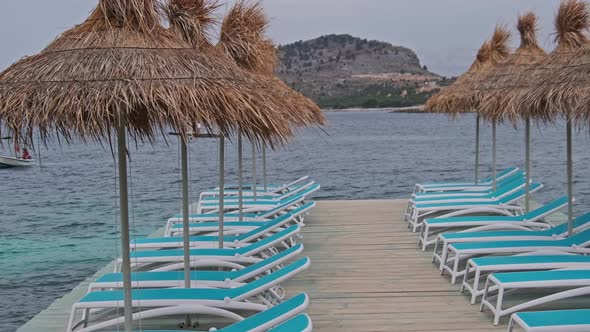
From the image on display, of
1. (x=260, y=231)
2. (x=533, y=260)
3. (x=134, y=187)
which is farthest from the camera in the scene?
(x=134, y=187)

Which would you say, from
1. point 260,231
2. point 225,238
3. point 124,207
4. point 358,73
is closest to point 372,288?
point 260,231

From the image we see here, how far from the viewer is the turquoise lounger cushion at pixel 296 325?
153 inches

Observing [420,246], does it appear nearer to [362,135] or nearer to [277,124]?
[277,124]

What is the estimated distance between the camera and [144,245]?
673cm

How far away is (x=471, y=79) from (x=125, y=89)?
7.14 m

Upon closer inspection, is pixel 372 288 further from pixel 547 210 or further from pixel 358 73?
pixel 358 73

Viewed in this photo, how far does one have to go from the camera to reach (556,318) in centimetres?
415

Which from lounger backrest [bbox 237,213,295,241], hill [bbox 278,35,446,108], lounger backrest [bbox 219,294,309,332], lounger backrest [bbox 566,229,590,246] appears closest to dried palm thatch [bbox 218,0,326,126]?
lounger backrest [bbox 237,213,295,241]

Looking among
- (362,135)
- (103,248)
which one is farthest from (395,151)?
(103,248)

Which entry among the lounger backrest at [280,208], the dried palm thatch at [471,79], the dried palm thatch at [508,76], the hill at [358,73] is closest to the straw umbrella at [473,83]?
the dried palm thatch at [471,79]

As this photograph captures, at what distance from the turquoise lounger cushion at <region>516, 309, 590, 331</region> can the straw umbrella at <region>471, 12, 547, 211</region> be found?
3240 millimetres

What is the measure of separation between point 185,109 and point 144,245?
3295mm

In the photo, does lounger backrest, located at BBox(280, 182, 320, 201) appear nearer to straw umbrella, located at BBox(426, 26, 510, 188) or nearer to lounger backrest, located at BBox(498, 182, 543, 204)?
straw umbrella, located at BBox(426, 26, 510, 188)

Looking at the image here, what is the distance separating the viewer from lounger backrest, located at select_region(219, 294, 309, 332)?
4.10 metres
